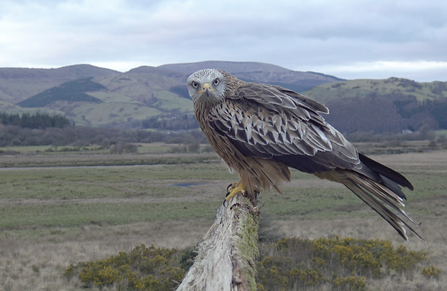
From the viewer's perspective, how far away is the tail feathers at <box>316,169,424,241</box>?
15.5ft

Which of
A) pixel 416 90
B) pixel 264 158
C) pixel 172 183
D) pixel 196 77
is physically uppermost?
pixel 416 90

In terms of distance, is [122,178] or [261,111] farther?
[122,178]

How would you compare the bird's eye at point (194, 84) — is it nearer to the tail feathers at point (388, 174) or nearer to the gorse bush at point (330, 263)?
the tail feathers at point (388, 174)

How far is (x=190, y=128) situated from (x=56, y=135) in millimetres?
57633

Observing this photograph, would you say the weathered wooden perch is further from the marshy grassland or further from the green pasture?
the green pasture

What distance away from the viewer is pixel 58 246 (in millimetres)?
20172

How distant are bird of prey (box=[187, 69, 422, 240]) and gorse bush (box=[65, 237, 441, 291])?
22.6 feet

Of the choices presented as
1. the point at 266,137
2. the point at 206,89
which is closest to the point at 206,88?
the point at 206,89

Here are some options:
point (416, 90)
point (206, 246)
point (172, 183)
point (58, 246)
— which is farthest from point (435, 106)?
point (206, 246)

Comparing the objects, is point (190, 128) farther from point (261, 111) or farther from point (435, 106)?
point (261, 111)

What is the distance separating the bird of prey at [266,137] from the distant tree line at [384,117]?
67772 millimetres

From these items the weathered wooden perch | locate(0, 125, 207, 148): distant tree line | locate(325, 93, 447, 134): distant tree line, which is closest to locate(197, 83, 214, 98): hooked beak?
the weathered wooden perch

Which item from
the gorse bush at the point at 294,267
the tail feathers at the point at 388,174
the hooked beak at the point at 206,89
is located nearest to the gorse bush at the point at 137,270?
the gorse bush at the point at 294,267

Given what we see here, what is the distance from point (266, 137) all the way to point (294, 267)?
30.8 ft
